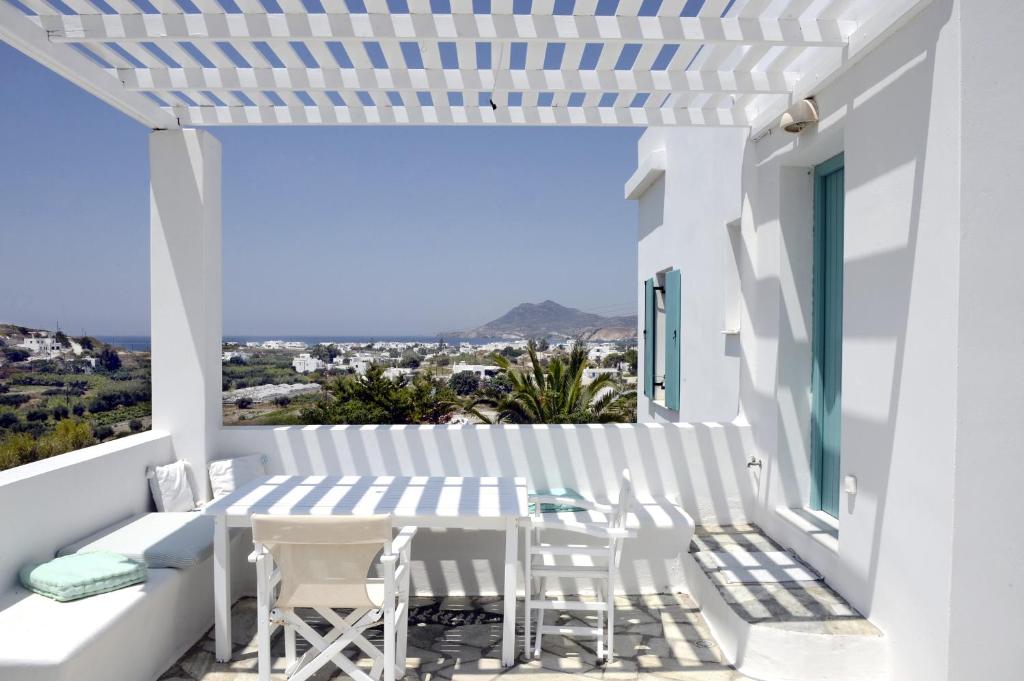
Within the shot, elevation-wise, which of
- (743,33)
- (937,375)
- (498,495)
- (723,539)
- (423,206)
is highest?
(423,206)

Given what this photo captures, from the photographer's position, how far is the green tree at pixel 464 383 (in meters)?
11.8

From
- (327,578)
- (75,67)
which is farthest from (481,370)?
(327,578)

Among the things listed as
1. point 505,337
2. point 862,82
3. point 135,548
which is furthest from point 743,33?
point 505,337

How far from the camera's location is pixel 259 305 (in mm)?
29031

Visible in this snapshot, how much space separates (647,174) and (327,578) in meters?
7.38

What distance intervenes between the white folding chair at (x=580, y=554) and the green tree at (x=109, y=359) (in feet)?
17.4

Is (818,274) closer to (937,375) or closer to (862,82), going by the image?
(862,82)

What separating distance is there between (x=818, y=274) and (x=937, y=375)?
2.04 m

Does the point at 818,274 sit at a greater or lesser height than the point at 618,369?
greater

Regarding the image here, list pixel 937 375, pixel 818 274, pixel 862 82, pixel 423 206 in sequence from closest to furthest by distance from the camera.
→ pixel 937 375 < pixel 862 82 < pixel 818 274 < pixel 423 206

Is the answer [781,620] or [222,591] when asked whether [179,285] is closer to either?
[222,591]

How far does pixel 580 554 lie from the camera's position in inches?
150

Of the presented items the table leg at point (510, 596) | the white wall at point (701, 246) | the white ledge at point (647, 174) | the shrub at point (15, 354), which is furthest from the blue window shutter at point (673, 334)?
the shrub at point (15, 354)

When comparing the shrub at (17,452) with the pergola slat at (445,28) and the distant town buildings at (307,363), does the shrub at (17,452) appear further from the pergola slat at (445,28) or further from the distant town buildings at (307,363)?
the distant town buildings at (307,363)
